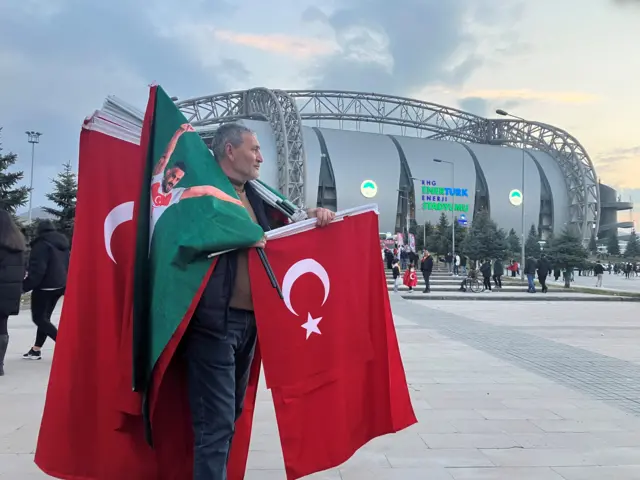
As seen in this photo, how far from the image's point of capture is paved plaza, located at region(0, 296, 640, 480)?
3707mm

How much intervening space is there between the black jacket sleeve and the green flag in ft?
16.0

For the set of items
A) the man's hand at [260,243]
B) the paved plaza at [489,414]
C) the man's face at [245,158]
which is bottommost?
the paved plaza at [489,414]

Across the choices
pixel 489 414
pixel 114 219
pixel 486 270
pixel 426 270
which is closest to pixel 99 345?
Result: pixel 114 219

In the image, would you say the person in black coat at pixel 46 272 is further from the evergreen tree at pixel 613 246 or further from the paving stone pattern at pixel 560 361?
the evergreen tree at pixel 613 246

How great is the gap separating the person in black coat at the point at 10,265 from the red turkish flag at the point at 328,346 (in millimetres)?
4448

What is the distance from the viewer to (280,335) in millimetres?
2592

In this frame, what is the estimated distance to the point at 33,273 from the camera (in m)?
6.74

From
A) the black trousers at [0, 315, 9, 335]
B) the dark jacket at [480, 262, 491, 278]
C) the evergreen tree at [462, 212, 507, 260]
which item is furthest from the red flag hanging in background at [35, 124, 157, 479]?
the evergreen tree at [462, 212, 507, 260]

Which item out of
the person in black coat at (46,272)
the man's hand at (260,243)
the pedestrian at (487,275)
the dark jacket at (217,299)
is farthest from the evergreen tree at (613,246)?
the dark jacket at (217,299)

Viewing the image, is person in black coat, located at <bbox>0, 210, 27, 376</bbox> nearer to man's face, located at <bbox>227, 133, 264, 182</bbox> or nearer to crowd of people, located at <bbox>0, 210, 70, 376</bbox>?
crowd of people, located at <bbox>0, 210, 70, 376</bbox>

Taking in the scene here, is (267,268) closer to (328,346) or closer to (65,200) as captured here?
(328,346)

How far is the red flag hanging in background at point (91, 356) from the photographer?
2.57 meters

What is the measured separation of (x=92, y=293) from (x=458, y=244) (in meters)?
59.0

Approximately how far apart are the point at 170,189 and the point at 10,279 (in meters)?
4.43
